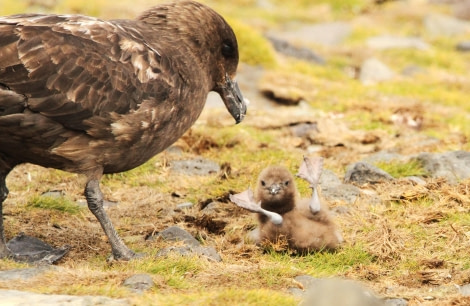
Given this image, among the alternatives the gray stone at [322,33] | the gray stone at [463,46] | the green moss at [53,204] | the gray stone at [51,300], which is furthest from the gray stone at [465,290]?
the gray stone at [463,46]

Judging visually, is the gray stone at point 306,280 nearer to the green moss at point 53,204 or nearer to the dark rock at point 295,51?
the green moss at point 53,204

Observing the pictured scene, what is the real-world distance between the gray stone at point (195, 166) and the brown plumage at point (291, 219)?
86.8 inches

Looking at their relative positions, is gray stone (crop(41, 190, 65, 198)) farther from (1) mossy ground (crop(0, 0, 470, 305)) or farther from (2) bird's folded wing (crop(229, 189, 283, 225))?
(2) bird's folded wing (crop(229, 189, 283, 225))

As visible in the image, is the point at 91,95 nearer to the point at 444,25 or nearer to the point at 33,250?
the point at 33,250

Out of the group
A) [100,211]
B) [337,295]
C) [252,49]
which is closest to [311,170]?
[100,211]

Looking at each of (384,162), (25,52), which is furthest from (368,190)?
(25,52)

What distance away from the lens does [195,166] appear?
1019cm

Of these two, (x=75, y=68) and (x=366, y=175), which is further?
(x=366, y=175)

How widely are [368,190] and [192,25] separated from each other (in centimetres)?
267

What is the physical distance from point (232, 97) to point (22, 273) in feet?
9.21

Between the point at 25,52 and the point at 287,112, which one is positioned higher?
the point at 25,52

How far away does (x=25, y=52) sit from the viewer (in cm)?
649

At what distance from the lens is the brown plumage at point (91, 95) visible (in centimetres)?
650

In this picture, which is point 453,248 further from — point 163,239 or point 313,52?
point 313,52
